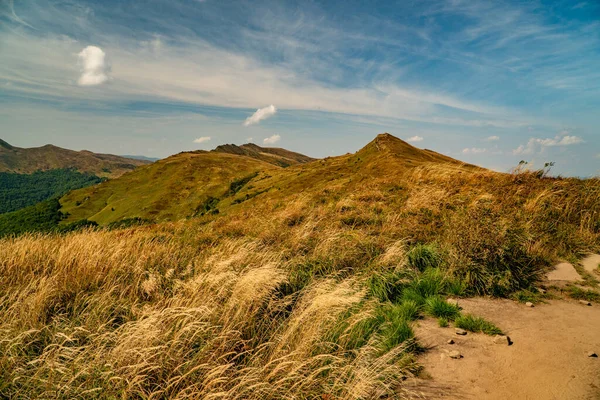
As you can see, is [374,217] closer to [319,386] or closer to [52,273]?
[319,386]

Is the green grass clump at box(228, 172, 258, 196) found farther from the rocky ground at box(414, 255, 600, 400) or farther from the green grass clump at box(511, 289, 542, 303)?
the rocky ground at box(414, 255, 600, 400)

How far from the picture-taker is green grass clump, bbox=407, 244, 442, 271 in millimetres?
8466

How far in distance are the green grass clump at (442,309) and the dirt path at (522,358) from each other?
310 mm

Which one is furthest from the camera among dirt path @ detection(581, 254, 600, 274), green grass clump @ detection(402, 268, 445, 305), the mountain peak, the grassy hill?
the mountain peak

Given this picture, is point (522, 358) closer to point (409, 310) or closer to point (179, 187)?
point (409, 310)

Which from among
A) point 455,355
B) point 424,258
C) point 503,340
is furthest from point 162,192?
point 503,340

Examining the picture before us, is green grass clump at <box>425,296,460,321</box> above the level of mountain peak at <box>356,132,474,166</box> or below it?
below

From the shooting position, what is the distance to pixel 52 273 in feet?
21.7

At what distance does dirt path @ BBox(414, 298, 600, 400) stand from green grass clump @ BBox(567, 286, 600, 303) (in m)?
0.36

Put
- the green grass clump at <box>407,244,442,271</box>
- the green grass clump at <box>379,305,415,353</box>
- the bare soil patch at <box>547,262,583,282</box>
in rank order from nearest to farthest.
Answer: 1. the green grass clump at <box>379,305,415,353</box>
2. the bare soil patch at <box>547,262,583,282</box>
3. the green grass clump at <box>407,244,442,271</box>

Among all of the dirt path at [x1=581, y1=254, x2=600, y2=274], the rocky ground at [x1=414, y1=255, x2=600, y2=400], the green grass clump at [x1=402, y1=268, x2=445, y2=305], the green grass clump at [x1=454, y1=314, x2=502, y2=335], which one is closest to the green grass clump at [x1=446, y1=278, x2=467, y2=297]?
the green grass clump at [x1=402, y1=268, x2=445, y2=305]

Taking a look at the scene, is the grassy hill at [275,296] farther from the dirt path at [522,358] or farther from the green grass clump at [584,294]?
the green grass clump at [584,294]

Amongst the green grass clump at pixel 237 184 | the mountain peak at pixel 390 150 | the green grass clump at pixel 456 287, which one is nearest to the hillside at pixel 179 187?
the mountain peak at pixel 390 150

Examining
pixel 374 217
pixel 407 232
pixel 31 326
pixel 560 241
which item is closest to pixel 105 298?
pixel 31 326
